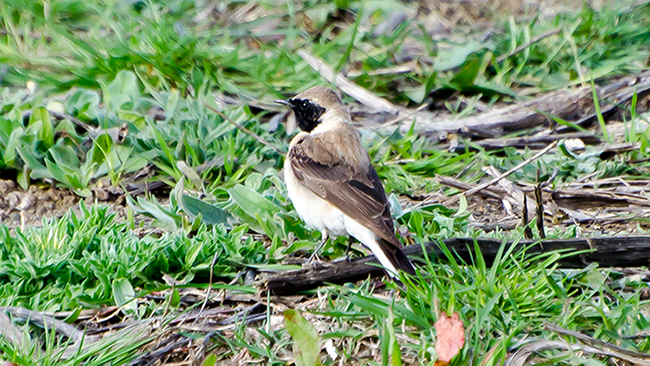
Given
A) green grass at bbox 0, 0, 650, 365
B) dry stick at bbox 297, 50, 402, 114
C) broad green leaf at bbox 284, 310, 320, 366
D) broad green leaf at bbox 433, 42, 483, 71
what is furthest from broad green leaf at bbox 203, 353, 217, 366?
broad green leaf at bbox 433, 42, 483, 71

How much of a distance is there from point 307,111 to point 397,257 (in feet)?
7.22

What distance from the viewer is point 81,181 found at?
246 inches

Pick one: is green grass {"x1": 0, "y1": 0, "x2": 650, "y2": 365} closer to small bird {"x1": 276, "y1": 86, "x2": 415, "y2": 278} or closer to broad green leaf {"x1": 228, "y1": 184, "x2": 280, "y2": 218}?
broad green leaf {"x1": 228, "y1": 184, "x2": 280, "y2": 218}

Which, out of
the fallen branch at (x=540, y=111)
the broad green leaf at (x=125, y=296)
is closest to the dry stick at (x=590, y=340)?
the broad green leaf at (x=125, y=296)

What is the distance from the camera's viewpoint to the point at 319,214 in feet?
17.4

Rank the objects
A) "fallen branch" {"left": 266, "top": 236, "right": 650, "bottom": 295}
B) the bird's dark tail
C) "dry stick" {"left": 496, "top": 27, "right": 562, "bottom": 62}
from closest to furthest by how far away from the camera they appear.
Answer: the bird's dark tail
"fallen branch" {"left": 266, "top": 236, "right": 650, "bottom": 295}
"dry stick" {"left": 496, "top": 27, "right": 562, "bottom": 62}

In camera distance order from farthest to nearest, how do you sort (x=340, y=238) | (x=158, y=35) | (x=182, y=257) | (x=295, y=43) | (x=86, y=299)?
(x=295, y=43) < (x=158, y=35) < (x=340, y=238) < (x=182, y=257) < (x=86, y=299)

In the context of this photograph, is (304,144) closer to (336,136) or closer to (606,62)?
(336,136)

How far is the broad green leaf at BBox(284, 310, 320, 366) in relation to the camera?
3975 millimetres

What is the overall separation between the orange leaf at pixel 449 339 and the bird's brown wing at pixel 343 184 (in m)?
0.89

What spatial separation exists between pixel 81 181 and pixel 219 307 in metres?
2.19

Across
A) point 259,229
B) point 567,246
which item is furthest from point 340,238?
point 567,246

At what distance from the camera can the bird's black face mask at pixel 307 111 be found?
21.0 feet

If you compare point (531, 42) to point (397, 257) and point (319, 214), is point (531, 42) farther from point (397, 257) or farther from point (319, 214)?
point (397, 257)
